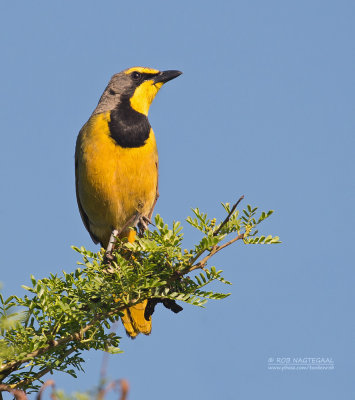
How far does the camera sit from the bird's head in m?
6.48

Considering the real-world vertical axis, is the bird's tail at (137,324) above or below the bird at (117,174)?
below

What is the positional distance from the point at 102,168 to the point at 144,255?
1.93 meters

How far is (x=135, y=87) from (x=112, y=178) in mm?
1547

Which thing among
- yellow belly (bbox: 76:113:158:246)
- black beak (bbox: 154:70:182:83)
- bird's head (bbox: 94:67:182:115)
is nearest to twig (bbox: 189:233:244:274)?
yellow belly (bbox: 76:113:158:246)

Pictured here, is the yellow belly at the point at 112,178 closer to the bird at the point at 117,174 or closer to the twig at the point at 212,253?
the bird at the point at 117,174

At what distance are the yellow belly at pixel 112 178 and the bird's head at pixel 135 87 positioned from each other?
61cm

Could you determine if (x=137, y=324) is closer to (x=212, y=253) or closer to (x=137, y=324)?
(x=137, y=324)

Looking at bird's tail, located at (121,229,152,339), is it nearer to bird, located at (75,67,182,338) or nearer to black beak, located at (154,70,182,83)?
bird, located at (75,67,182,338)

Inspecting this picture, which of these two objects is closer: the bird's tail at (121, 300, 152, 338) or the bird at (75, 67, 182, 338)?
the bird's tail at (121, 300, 152, 338)

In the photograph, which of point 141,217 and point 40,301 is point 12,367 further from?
point 141,217

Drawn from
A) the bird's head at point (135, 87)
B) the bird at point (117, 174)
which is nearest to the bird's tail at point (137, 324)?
the bird at point (117, 174)

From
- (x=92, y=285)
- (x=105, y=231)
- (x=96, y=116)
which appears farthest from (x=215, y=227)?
(x=96, y=116)

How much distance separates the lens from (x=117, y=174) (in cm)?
552

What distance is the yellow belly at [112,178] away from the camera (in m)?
5.54
